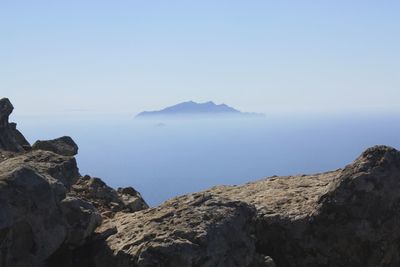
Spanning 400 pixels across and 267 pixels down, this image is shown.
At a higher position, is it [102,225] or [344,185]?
[344,185]

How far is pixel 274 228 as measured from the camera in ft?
44.0

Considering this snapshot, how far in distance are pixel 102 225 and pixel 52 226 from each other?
2.22m

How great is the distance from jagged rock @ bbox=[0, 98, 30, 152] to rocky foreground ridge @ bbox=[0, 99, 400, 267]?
10.9 meters

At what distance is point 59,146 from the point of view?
2427 cm

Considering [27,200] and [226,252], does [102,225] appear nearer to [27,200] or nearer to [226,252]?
[27,200]

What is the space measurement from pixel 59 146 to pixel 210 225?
15145 millimetres

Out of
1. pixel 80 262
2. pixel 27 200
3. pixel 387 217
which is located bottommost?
pixel 80 262

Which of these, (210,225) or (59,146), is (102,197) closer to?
(210,225)

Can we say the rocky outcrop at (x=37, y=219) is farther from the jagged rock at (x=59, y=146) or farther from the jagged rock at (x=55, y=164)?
the jagged rock at (x=59, y=146)

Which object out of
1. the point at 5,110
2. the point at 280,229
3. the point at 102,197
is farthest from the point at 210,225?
the point at 5,110

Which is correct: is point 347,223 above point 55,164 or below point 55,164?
below

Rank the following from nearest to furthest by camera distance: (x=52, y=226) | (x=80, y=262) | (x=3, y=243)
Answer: (x=3, y=243) → (x=52, y=226) → (x=80, y=262)

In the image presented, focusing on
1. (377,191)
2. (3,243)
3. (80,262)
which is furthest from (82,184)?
(377,191)

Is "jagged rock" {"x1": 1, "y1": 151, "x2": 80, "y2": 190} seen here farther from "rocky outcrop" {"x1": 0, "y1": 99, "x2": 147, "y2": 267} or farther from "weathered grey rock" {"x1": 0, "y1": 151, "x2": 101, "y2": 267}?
"weathered grey rock" {"x1": 0, "y1": 151, "x2": 101, "y2": 267}
